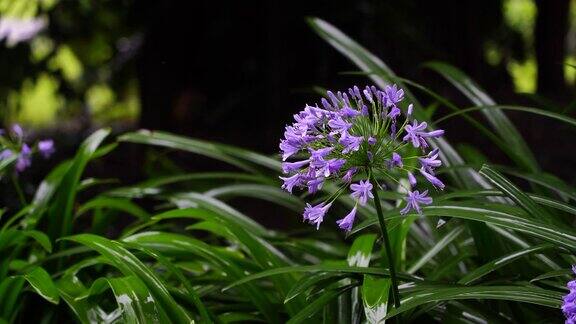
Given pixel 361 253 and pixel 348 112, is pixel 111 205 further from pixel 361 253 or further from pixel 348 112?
pixel 348 112

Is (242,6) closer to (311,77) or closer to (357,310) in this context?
(311,77)

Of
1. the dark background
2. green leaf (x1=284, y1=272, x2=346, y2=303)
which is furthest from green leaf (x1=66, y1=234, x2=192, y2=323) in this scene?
the dark background

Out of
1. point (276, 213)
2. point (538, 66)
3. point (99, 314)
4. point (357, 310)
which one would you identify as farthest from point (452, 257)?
point (538, 66)

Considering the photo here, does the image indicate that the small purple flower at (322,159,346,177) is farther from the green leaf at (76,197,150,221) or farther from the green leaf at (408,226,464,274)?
the green leaf at (76,197,150,221)

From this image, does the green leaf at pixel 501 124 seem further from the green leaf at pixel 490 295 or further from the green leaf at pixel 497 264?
the green leaf at pixel 490 295

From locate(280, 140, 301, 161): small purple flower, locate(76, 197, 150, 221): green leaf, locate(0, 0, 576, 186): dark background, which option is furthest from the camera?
locate(0, 0, 576, 186): dark background
